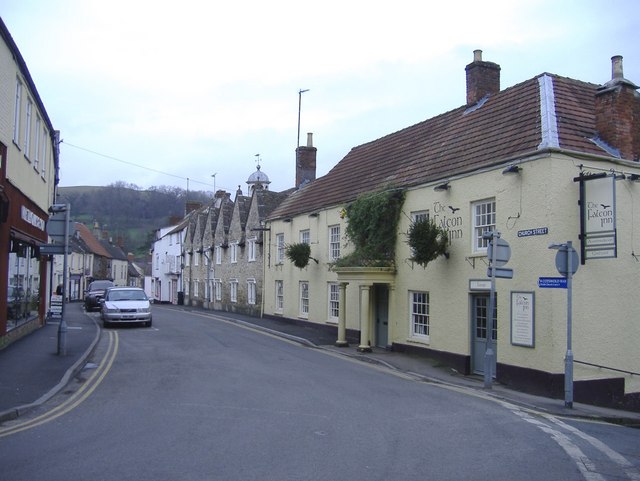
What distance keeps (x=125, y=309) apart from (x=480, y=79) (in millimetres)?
16906

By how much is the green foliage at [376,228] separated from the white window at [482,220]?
3.62 m

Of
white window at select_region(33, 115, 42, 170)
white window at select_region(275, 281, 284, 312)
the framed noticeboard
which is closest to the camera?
the framed noticeboard

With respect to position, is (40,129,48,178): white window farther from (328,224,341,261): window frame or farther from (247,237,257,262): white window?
(247,237,257,262): white window

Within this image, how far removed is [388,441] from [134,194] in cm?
6431

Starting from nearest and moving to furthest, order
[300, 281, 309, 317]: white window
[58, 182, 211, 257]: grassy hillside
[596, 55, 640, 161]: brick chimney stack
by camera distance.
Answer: [596, 55, 640, 161]: brick chimney stack → [300, 281, 309, 317]: white window → [58, 182, 211, 257]: grassy hillside

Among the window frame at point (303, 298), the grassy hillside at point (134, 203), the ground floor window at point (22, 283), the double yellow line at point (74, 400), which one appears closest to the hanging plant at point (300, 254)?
the window frame at point (303, 298)

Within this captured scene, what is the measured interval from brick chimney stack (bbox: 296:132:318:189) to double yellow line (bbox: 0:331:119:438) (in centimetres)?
1772

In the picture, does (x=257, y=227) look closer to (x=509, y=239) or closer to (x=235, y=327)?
(x=235, y=327)

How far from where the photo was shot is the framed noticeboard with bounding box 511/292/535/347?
14258 millimetres

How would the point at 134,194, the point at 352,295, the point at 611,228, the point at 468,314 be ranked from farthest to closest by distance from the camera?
the point at 134,194 < the point at 352,295 < the point at 468,314 < the point at 611,228

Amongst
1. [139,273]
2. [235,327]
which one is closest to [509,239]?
[235,327]

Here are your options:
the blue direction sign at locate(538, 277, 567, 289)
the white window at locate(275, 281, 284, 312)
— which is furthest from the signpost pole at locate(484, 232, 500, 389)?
the white window at locate(275, 281, 284, 312)

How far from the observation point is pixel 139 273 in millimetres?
102938

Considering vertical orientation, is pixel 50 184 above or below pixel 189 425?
above
